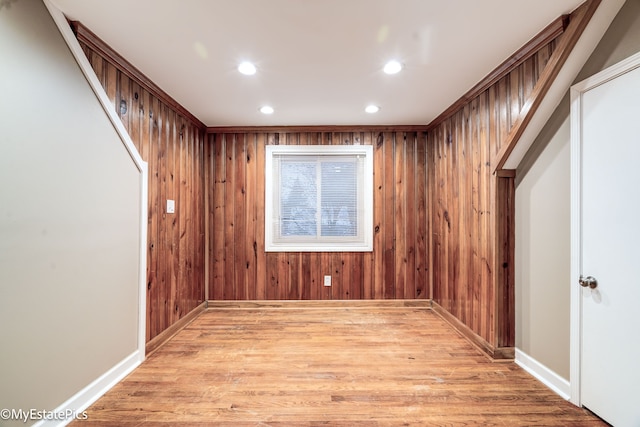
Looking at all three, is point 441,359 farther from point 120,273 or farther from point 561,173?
point 120,273

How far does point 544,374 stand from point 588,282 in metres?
0.85

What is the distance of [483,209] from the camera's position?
98.3 inches

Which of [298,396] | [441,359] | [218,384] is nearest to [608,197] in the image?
[441,359]

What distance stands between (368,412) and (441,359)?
986 millimetres

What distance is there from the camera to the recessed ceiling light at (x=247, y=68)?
213cm

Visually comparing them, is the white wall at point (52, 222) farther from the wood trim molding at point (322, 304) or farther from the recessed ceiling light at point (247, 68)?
the wood trim molding at point (322, 304)

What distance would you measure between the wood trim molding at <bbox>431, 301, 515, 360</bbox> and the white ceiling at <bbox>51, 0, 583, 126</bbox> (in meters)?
2.37

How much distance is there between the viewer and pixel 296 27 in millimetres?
1704

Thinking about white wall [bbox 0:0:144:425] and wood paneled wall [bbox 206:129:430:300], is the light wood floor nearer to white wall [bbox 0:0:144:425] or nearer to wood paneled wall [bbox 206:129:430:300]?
white wall [bbox 0:0:144:425]

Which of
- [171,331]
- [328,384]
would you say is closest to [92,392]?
[171,331]

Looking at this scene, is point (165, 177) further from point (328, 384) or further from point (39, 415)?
point (328, 384)


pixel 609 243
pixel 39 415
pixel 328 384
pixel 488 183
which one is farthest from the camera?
pixel 488 183

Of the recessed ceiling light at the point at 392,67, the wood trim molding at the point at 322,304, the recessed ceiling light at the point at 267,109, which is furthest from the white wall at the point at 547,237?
the recessed ceiling light at the point at 267,109

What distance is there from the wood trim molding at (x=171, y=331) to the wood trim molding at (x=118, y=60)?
2298 millimetres
